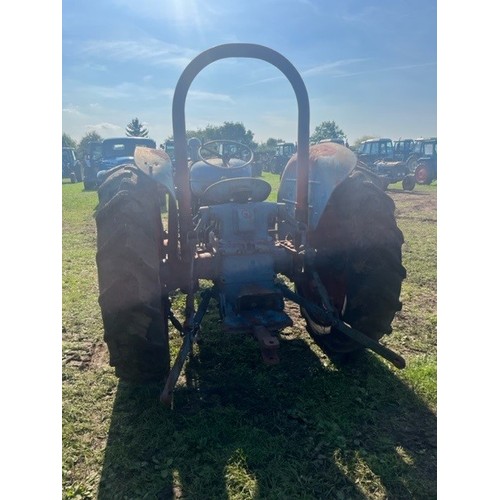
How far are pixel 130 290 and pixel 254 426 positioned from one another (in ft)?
3.52

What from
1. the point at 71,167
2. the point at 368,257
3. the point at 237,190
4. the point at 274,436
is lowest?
the point at 274,436

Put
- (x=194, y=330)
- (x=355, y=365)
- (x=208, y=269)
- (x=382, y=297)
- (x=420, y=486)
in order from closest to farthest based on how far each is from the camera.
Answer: (x=420, y=486)
(x=194, y=330)
(x=382, y=297)
(x=208, y=269)
(x=355, y=365)

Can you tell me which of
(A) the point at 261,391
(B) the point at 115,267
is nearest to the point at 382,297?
(A) the point at 261,391

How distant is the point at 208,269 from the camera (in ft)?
9.89

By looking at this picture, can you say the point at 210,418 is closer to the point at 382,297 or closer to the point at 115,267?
the point at 115,267

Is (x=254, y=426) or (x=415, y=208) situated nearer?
(x=254, y=426)

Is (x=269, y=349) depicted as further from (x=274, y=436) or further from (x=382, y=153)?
(x=382, y=153)

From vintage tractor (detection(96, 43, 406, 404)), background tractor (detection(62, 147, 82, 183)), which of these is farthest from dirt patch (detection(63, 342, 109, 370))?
background tractor (detection(62, 147, 82, 183))

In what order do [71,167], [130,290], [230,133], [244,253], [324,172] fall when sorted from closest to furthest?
[130,290] < [244,253] < [324,172] < [230,133] < [71,167]

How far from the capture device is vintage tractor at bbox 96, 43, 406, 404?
238cm

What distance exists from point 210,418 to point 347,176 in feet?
5.76

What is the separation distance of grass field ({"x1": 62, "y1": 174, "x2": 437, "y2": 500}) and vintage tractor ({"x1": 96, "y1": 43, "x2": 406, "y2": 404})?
28 centimetres

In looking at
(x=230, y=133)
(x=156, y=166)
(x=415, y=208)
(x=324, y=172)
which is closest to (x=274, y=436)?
(x=324, y=172)

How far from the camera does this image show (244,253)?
2973 millimetres
